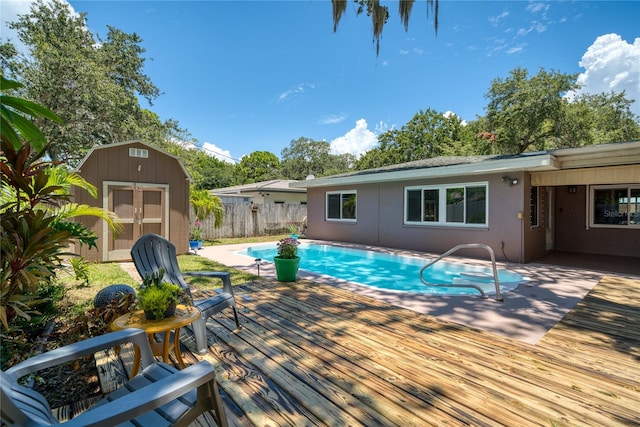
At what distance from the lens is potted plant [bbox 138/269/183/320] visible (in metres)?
2.35

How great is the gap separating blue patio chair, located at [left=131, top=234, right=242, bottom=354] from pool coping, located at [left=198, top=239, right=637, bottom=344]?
2614 mm

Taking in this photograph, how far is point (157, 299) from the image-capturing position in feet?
7.72

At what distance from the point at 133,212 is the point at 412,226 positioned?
839cm

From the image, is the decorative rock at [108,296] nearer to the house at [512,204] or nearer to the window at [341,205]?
the house at [512,204]

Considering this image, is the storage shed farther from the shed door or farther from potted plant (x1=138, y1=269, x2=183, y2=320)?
potted plant (x1=138, y1=269, x2=183, y2=320)

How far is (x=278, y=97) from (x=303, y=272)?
71.1 ft

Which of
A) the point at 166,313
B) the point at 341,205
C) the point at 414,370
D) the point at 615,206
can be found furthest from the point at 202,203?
the point at 615,206

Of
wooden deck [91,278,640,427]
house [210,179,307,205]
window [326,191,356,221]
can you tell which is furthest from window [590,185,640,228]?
house [210,179,307,205]

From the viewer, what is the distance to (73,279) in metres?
5.94

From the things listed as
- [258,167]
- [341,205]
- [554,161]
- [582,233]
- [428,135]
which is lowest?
[582,233]

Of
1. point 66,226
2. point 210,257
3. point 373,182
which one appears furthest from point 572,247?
point 66,226

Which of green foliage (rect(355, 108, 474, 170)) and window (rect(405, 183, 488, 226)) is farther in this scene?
green foliage (rect(355, 108, 474, 170))

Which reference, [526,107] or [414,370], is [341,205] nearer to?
[414,370]

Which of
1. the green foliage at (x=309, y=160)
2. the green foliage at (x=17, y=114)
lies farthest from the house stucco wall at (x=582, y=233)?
the green foliage at (x=309, y=160)
